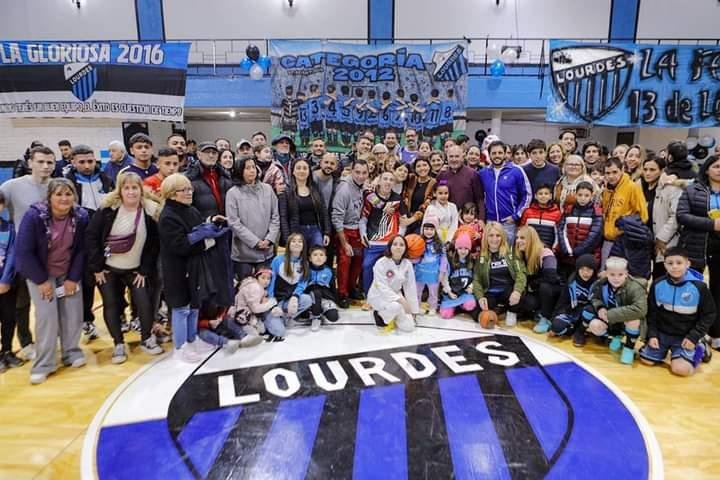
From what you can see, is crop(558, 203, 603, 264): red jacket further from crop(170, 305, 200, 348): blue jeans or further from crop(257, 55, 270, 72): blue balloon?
crop(257, 55, 270, 72): blue balloon

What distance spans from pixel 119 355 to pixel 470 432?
264 centimetres

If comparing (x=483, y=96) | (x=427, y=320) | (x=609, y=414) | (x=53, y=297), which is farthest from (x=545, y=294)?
(x=483, y=96)

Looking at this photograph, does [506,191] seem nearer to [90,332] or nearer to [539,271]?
[539,271]

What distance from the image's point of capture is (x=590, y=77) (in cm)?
710

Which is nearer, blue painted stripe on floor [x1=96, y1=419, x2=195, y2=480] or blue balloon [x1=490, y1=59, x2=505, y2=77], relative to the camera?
blue painted stripe on floor [x1=96, y1=419, x2=195, y2=480]

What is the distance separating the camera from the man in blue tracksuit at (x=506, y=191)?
4.29 m

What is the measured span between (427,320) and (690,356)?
78.9 inches

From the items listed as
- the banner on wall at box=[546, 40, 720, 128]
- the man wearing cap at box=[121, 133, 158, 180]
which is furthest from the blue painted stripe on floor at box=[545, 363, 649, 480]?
the banner on wall at box=[546, 40, 720, 128]

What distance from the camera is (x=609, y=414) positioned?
264cm

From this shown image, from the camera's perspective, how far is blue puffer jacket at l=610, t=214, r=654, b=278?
363cm

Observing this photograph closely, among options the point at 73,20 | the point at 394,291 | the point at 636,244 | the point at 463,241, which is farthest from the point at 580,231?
the point at 73,20

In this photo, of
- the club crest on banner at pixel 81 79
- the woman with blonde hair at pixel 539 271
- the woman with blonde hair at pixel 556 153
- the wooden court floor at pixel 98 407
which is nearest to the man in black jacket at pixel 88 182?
the wooden court floor at pixel 98 407

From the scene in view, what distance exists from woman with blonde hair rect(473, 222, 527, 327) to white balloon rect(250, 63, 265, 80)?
22.7 feet

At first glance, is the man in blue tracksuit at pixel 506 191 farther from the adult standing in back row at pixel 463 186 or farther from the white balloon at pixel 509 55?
the white balloon at pixel 509 55
